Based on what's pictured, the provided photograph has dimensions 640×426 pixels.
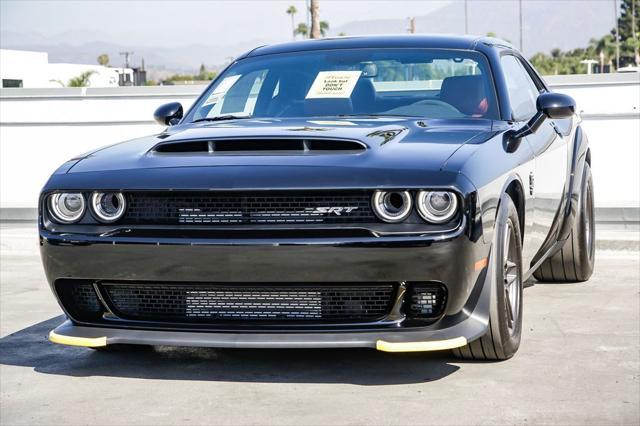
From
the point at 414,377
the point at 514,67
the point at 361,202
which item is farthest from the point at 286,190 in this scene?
the point at 514,67

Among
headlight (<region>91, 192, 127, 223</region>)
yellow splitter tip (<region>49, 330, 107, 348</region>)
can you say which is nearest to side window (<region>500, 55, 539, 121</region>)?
headlight (<region>91, 192, 127, 223</region>)

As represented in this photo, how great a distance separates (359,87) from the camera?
602cm

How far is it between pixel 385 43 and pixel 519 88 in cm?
81

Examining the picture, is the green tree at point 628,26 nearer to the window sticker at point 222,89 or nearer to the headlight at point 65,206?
the window sticker at point 222,89

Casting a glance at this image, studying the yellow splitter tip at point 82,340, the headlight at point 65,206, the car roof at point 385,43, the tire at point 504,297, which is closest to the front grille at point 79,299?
the yellow splitter tip at point 82,340

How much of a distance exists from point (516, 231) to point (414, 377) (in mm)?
823

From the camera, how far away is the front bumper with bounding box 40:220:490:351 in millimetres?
4438

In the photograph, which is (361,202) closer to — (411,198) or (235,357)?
(411,198)

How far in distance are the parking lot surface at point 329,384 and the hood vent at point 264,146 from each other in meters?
0.96

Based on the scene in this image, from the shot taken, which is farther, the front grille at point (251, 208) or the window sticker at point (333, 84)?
the window sticker at point (333, 84)

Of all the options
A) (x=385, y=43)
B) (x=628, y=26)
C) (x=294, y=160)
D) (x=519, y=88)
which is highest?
(x=628, y=26)

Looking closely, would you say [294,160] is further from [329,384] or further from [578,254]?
[578,254]

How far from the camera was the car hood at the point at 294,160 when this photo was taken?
14.7 ft

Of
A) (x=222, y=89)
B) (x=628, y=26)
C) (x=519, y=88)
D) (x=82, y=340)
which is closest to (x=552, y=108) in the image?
(x=519, y=88)
